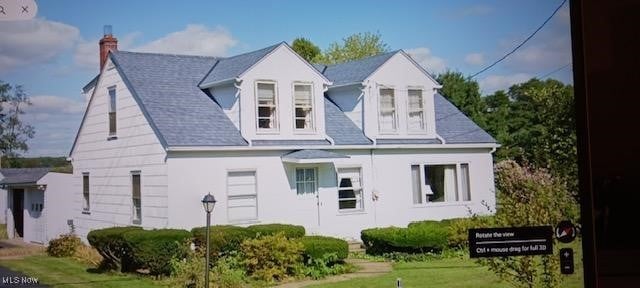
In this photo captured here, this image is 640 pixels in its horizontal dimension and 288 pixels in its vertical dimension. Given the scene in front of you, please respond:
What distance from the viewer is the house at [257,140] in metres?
3.01

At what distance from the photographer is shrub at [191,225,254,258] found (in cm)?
301

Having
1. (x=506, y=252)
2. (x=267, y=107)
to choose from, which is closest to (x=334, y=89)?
(x=267, y=107)

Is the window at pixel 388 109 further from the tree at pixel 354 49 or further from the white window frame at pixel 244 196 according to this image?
the white window frame at pixel 244 196

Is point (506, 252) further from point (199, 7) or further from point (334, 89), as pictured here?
point (199, 7)

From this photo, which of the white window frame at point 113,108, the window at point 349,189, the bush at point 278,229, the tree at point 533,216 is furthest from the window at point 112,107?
the tree at point 533,216

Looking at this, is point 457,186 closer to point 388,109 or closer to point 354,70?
point 388,109

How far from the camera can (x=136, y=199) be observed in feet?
10.0

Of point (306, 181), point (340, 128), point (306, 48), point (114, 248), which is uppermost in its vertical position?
point (306, 48)

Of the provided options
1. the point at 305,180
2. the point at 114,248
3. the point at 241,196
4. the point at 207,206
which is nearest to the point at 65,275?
the point at 114,248

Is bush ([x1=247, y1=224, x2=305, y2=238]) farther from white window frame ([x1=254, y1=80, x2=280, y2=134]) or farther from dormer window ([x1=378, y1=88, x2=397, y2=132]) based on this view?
dormer window ([x1=378, y1=88, x2=397, y2=132])

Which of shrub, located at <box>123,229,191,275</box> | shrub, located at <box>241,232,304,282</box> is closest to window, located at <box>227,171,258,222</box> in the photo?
shrub, located at <box>241,232,304,282</box>

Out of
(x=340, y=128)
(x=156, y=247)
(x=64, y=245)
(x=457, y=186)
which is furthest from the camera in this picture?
(x=457, y=186)

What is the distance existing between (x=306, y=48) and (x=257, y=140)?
56cm

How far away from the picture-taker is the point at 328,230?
10.6 ft
